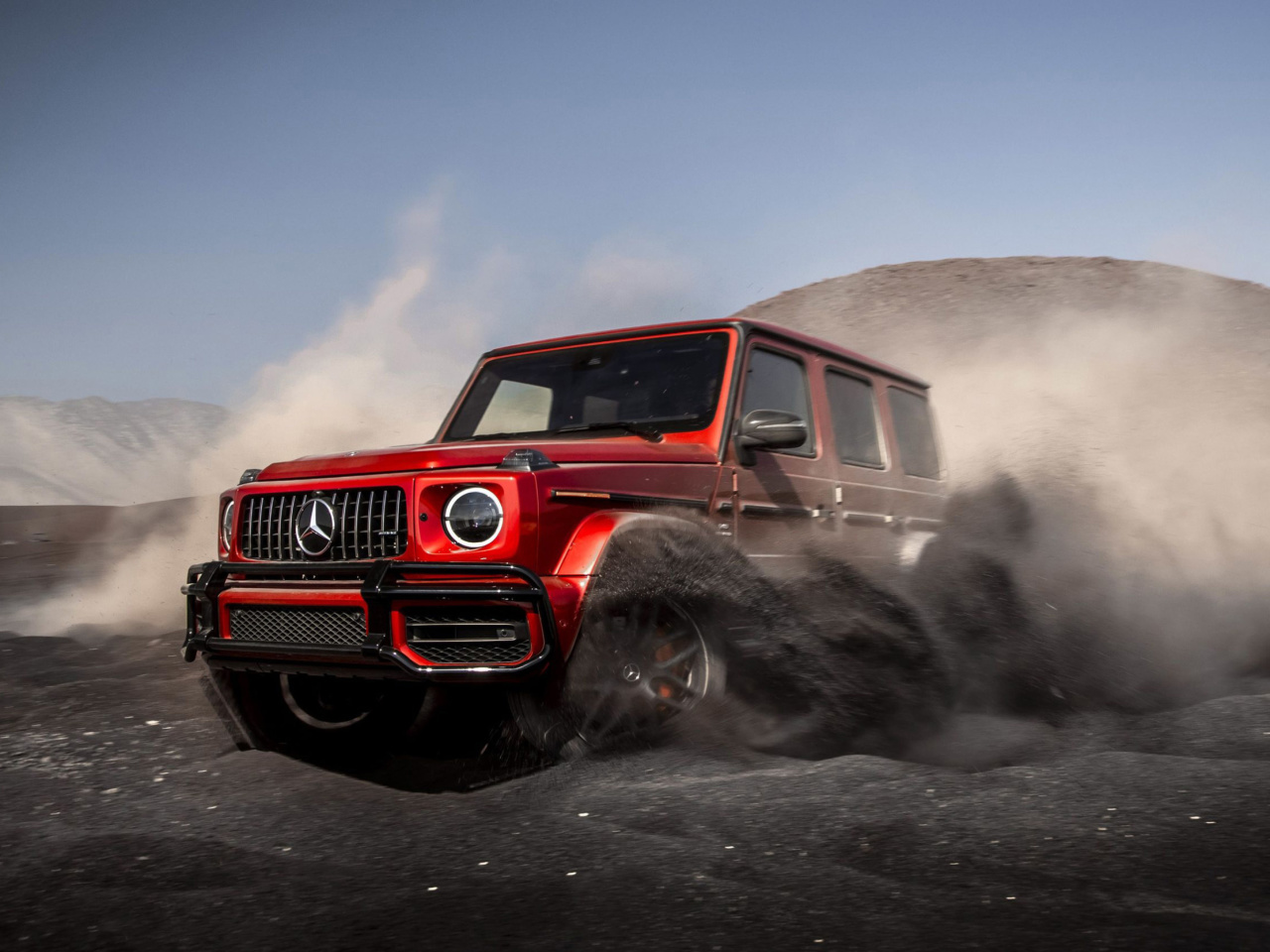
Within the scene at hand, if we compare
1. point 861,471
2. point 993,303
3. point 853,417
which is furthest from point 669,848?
point 993,303

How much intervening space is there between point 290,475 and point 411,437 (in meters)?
11.5

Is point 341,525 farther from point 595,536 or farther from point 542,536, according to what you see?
point 595,536

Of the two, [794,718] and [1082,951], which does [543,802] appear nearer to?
[794,718]

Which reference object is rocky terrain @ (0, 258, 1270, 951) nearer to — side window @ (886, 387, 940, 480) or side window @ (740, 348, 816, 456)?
side window @ (886, 387, 940, 480)

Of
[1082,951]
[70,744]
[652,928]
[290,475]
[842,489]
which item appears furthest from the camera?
[842,489]

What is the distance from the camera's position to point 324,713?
4844 mm

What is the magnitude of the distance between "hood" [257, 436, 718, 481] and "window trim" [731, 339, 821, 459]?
13.0 inches

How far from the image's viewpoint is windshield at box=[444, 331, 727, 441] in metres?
4.93

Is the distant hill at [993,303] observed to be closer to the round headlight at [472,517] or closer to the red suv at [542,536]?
the red suv at [542,536]

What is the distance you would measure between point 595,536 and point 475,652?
1.97 ft

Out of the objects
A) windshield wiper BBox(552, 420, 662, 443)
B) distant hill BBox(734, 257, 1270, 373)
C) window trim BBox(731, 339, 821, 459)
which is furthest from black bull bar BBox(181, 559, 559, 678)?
distant hill BBox(734, 257, 1270, 373)

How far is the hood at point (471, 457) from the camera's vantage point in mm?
3943

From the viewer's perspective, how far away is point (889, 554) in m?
5.91

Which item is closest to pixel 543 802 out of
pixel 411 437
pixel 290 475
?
pixel 290 475
